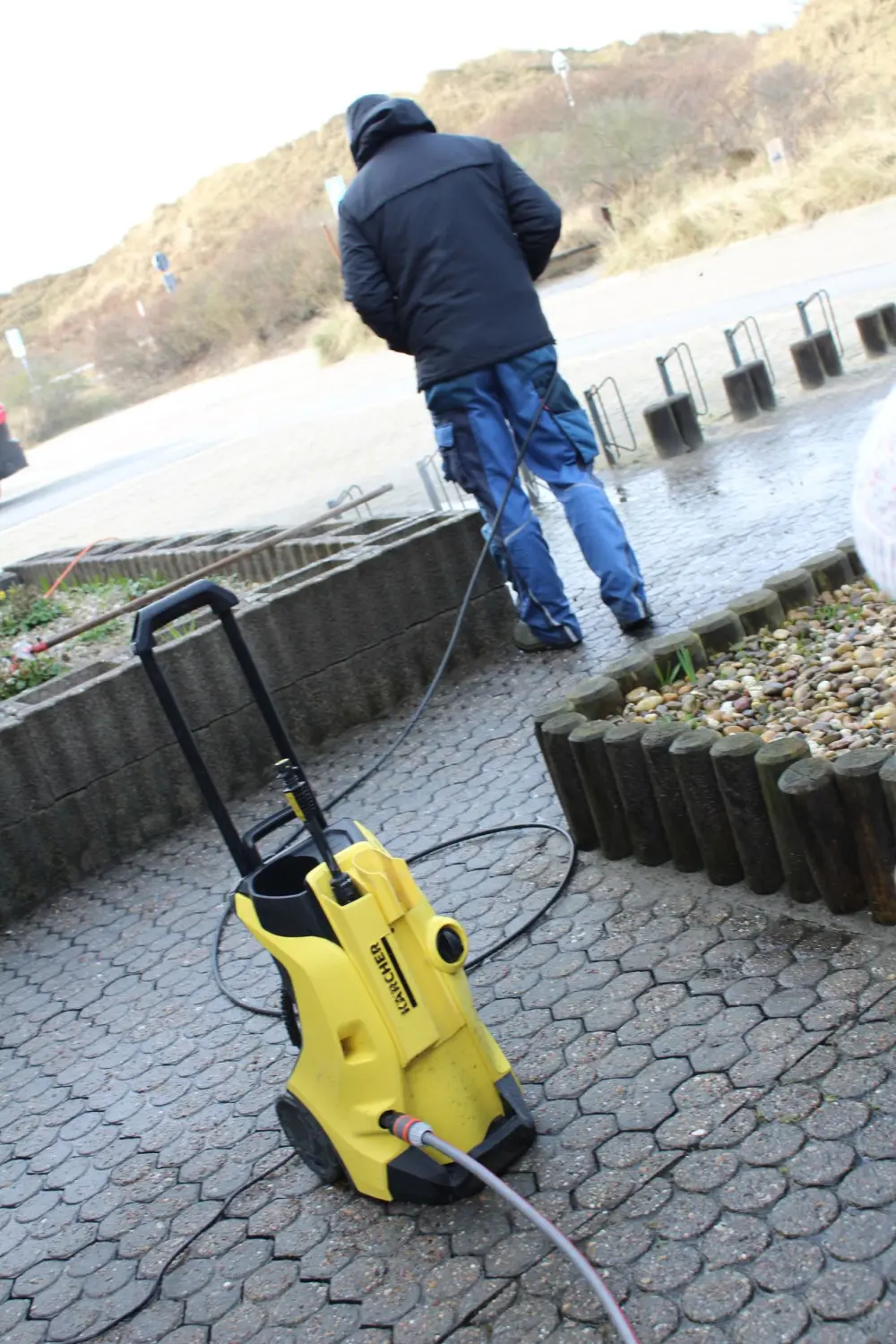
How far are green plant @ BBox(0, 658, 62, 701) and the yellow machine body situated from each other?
403cm

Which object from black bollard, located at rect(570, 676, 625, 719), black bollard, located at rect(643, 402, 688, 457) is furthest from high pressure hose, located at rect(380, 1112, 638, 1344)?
black bollard, located at rect(643, 402, 688, 457)

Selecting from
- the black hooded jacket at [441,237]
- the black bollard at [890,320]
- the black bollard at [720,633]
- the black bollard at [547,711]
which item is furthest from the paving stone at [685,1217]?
the black bollard at [890,320]

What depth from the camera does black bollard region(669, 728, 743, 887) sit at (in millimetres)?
3574

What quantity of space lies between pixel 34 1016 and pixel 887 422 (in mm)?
3579

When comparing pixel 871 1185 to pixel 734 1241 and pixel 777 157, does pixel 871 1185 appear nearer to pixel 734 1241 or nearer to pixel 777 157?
pixel 734 1241

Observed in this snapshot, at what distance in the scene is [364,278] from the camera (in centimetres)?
563

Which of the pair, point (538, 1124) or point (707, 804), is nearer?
point (538, 1124)

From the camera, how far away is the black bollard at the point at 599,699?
14.1 feet

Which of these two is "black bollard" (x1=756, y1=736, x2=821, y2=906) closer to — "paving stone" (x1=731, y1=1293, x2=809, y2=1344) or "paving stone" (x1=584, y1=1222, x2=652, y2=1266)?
"paving stone" (x1=584, y1=1222, x2=652, y2=1266)

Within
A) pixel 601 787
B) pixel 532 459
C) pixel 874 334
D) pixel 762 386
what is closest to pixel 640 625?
pixel 532 459

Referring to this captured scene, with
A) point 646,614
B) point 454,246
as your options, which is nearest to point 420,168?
point 454,246

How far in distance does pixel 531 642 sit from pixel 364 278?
5.29ft

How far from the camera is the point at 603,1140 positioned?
9.36 ft

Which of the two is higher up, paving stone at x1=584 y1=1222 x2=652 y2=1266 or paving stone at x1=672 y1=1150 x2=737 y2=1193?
paving stone at x1=584 y1=1222 x2=652 y2=1266
